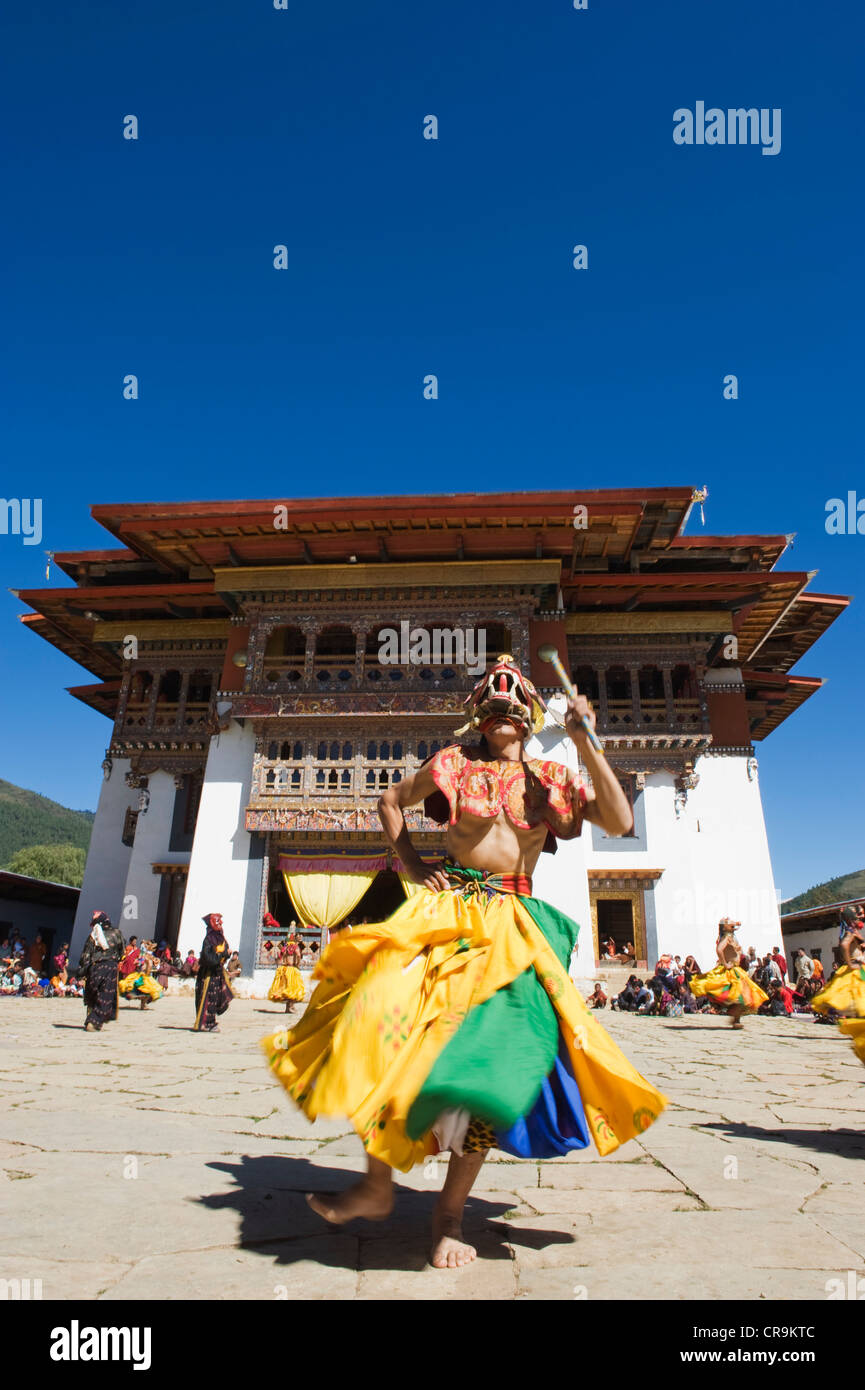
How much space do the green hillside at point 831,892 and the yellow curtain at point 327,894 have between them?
181 ft

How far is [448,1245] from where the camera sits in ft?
6.37

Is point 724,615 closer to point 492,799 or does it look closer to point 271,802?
point 271,802

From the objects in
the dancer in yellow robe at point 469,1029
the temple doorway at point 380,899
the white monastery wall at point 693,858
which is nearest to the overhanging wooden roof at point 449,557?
the white monastery wall at point 693,858

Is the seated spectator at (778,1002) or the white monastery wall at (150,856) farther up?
the white monastery wall at (150,856)

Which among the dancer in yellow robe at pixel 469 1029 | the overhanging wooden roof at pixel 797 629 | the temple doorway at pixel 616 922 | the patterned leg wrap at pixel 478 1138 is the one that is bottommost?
the patterned leg wrap at pixel 478 1138

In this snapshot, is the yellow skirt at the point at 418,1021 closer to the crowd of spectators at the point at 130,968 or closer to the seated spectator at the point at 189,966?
the crowd of spectators at the point at 130,968

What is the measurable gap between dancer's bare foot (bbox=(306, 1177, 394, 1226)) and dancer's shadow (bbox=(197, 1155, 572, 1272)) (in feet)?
0.25

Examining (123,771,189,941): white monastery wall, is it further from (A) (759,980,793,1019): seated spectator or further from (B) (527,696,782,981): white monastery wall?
(A) (759,980,793,1019): seated spectator

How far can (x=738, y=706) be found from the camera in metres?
18.5

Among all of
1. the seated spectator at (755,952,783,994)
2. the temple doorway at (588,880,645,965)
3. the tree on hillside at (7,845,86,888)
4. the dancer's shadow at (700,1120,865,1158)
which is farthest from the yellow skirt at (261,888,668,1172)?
the tree on hillside at (7,845,86,888)

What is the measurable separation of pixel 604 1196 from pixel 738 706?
17.2 metres

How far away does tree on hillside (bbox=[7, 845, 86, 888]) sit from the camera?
53.2 meters

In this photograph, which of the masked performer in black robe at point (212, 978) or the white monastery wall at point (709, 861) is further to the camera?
the white monastery wall at point (709, 861)

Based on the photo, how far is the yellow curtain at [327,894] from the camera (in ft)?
51.6
